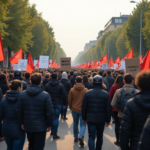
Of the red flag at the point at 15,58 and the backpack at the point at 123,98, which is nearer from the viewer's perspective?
the backpack at the point at 123,98

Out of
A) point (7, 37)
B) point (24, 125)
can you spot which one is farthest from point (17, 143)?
point (7, 37)

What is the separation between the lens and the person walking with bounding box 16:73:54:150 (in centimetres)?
393

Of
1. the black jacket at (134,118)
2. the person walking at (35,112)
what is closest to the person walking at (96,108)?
the person walking at (35,112)

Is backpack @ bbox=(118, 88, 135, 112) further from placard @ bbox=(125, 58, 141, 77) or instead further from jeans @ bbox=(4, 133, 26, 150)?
placard @ bbox=(125, 58, 141, 77)

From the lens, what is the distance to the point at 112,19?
118688 millimetres

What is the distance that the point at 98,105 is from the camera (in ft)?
15.0

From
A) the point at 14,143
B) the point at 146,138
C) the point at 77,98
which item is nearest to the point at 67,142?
the point at 77,98

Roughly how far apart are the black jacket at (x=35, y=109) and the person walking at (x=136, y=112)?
1.49 metres

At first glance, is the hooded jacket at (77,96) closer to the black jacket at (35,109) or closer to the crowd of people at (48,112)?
the crowd of people at (48,112)

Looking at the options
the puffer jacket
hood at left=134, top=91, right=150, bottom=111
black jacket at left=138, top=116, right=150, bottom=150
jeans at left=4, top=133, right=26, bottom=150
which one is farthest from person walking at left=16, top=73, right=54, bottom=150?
black jacket at left=138, top=116, right=150, bottom=150

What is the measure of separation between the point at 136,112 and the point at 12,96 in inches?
87.3

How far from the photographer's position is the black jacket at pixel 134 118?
2760 mm

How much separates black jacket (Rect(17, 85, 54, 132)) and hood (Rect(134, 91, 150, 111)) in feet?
5.45

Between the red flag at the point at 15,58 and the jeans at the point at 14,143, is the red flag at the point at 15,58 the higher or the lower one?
the higher one
